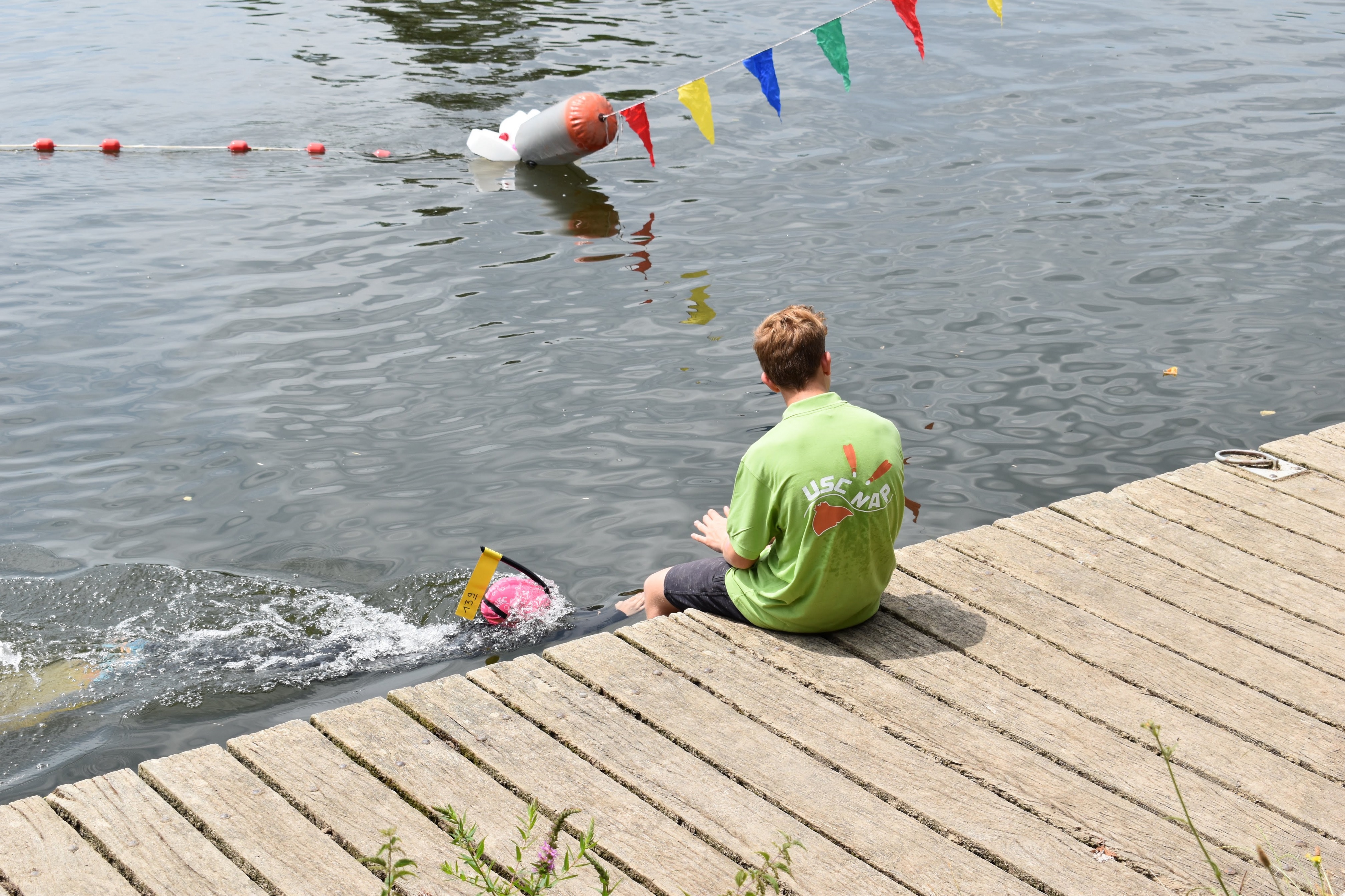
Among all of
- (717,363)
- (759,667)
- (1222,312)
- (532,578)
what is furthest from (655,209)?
(759,667)

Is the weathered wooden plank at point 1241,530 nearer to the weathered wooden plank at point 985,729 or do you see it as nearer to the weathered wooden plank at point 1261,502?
the weathered wooden plank at point 1261,502

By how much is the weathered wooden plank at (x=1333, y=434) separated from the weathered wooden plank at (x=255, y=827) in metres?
5.83

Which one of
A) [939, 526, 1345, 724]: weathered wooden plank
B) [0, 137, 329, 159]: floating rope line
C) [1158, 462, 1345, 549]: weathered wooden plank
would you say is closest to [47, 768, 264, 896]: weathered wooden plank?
[939, 526, 1345, 724]: weathered wooden plank

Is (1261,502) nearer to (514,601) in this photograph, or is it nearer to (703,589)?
(703,589)

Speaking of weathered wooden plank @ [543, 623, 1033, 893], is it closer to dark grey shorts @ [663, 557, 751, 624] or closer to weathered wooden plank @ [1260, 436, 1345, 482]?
dark grey shorts @ [663, 557, 751, 624]

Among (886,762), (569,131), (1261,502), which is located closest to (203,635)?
(886,762)

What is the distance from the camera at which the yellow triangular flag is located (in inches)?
454

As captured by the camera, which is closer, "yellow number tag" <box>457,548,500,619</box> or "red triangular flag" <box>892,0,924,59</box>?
"yellow number tag" <box>457,548,500,619</box>

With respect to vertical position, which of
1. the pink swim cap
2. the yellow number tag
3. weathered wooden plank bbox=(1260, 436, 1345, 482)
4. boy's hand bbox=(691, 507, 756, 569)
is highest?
boy's hand bbox=(691, 507, 756, 569)

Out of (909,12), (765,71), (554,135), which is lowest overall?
(554,135)

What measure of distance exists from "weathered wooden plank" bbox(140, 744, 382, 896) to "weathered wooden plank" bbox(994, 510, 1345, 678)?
132 inches

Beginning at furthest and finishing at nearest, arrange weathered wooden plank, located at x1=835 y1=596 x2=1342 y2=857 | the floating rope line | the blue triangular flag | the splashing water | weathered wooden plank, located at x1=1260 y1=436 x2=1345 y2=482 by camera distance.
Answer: the floating rope line, the blue triangular flag, weathered wooden plank, located at x1=1260 y1=436 x2=1345 y2=482, the splashing water, weathered wooden plank, located at x1=835 y1=596 x2=1342 y2=857

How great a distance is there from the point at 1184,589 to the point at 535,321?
609 centimetres

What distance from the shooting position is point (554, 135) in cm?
1398
